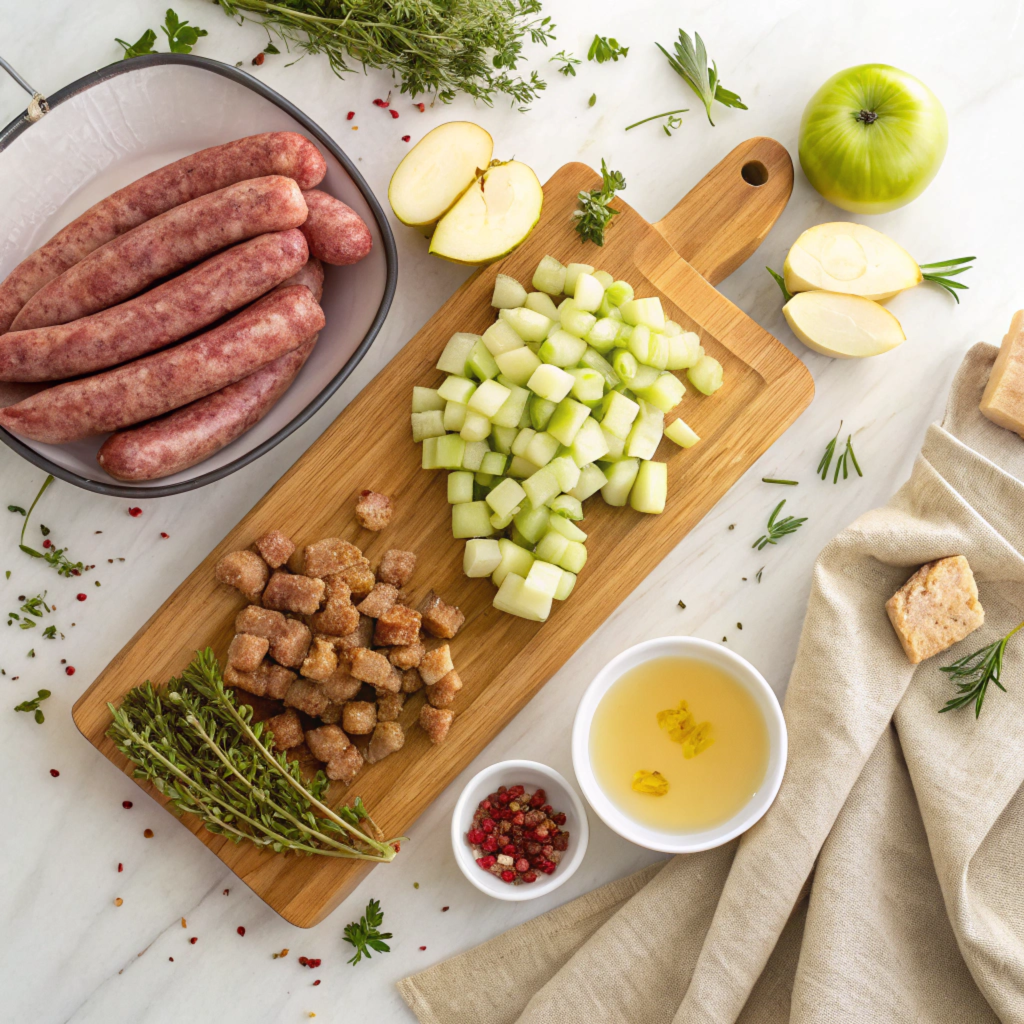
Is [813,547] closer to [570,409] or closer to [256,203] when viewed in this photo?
[570,409]

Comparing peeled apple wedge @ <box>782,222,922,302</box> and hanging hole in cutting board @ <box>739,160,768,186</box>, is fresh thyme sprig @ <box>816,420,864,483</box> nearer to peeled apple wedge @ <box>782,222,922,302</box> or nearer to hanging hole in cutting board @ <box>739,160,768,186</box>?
peeled apple wedge @ <box>782,222,922,302</box>

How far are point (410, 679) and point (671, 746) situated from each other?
0.82m

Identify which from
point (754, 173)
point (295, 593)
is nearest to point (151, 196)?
point (295, 593)

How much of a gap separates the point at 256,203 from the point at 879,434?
2.11 m

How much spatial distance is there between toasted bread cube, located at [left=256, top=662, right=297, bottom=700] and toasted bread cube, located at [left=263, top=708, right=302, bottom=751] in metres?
0.07

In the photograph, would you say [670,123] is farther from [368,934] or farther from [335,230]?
[368,934]

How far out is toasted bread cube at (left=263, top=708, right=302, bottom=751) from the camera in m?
2.36

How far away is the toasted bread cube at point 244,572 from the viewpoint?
7.78 ft

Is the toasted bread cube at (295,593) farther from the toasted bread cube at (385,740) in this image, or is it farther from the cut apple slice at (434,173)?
the cut apple slice at (434,173)

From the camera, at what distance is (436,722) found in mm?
2361

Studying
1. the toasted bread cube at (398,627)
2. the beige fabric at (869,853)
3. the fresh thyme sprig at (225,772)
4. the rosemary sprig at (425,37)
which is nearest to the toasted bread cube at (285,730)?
the fresh thyme sprig at (225,772)

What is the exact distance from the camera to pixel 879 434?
8.89 feet

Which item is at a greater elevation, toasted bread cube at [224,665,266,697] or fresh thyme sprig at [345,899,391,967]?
toasted bread cube at [224,665,266,697]

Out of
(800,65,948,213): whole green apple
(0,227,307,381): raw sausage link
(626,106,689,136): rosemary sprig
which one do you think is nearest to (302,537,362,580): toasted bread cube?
(0,227,307,381): raw sausage link
